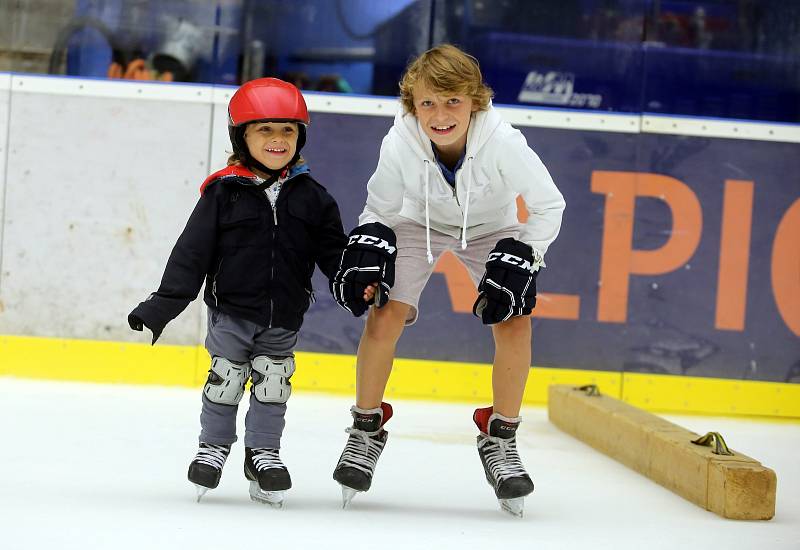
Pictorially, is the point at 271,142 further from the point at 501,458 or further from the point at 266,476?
the point at 501,458

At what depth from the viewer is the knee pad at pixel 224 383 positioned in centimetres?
278

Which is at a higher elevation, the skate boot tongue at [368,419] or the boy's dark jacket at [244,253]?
the boy's dark jacket at [244,253]

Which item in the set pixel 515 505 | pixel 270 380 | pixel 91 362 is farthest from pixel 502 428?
pixel 91 362

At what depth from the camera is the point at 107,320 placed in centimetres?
493

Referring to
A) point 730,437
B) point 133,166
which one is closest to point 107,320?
point 133,166

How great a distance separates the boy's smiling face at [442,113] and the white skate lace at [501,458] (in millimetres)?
750

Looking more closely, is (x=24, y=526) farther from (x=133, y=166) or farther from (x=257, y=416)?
(x=133, y=166)

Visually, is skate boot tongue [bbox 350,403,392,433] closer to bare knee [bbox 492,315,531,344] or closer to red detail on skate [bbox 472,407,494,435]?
red detail on skate [bbox 472,407,494,435]

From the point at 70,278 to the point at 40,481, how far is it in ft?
7.08

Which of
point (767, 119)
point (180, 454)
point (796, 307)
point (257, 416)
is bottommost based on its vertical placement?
point (180, 454)

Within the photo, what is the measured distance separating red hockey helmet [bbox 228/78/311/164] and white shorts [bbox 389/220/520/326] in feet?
1.41

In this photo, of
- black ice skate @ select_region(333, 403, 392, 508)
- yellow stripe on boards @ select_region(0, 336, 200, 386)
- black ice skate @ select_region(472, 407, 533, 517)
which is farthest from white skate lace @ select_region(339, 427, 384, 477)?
yellow stripe on boards @ select_region(0, 336, 200, 386)

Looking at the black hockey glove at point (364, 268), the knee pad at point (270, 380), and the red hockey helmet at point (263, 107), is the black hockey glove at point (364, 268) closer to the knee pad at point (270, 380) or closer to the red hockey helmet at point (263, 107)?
the knee pad at point (270, 380)

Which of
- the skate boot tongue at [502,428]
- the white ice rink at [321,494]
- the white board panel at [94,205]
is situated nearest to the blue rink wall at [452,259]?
the white board panel at [94,205]
